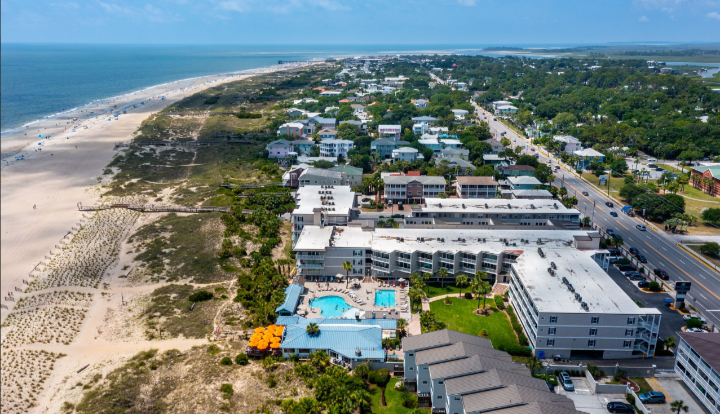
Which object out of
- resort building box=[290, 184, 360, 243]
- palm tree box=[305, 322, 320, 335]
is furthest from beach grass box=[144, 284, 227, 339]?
resort building box=[290, 184, 360, 243]

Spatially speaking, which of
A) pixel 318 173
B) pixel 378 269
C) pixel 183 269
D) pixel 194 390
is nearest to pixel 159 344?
pixel 194 390

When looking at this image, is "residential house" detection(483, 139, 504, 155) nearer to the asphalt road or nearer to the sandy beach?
the asphalt road

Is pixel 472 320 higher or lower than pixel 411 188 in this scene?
lower

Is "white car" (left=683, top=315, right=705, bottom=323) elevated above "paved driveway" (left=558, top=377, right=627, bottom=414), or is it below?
above

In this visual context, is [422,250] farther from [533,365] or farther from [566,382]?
[566,382]

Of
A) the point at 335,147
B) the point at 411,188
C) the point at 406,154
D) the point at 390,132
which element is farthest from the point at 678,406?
the point at 390,132

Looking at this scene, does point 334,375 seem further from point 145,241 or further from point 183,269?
point 145,241
